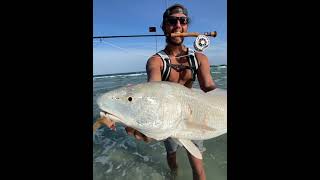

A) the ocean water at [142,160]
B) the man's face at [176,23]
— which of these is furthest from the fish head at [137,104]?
the ocean water at [142,160]

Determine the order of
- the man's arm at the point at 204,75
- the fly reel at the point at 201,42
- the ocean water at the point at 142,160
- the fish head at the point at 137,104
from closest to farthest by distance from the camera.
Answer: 1. the fish head at the point at 137,104
2. the fly reel at the point at 201,42
3. the man's arm at the point at 204,75
4. the ocean water at the point at 142,160

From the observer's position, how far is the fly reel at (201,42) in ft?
9.20

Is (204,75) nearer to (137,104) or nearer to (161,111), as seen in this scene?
(161,111)

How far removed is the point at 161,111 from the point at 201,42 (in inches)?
40.8

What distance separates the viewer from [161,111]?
2168mm

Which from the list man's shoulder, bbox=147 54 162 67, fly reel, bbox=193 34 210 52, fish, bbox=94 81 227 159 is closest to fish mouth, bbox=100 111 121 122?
fish, bbox=94 81 227 159

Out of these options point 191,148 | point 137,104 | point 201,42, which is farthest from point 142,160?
point 137,104

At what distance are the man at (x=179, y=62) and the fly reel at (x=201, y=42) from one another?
0.80 feet

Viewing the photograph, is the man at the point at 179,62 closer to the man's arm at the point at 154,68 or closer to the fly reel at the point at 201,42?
the man's arm at the point at 154,68

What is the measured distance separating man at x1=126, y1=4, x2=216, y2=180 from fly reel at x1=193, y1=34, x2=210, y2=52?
245 mm
